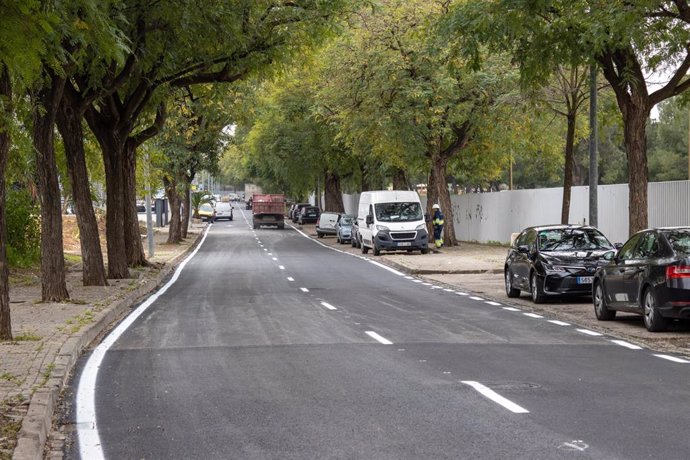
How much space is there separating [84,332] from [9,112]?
3.72 m

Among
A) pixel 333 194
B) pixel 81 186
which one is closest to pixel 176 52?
pixel 81 186

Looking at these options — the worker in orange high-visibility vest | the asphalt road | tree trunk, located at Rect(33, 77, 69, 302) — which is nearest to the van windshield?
the worker in orange high-visibility vest

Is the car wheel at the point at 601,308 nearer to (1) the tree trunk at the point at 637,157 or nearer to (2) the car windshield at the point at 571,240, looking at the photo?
(2) the car windshield at the point at 571,240

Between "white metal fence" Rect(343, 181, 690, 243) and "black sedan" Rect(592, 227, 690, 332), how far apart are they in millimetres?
13715

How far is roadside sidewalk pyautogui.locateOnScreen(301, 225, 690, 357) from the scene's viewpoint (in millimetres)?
14301

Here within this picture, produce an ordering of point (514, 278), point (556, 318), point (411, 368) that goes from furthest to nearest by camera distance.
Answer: point (514, 278) < point (556, 318) < point (411, 368)

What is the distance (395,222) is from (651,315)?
26.5m

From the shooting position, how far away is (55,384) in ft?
32.2

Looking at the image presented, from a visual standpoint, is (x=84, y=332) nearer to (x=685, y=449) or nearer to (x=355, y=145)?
(x=685, y=449)

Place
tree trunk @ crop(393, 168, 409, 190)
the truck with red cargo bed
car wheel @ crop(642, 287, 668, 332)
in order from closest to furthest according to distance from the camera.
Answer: car wheel @ crop(642, 287, 668, 332) < tree trunk @ crop(393, 168, 409, 190) < the truck with red cargo bed

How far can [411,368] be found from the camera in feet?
37.0

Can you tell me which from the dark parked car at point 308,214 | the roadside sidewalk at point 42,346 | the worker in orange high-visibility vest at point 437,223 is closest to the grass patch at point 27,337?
the roadside sidewalk at point 42,346

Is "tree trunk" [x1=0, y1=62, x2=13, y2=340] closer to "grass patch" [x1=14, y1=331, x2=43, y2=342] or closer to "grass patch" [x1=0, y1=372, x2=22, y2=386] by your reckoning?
"grass patch" [x1=14, y1=331, x2=43, y2=342]

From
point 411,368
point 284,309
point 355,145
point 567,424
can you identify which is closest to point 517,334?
point 411,368
